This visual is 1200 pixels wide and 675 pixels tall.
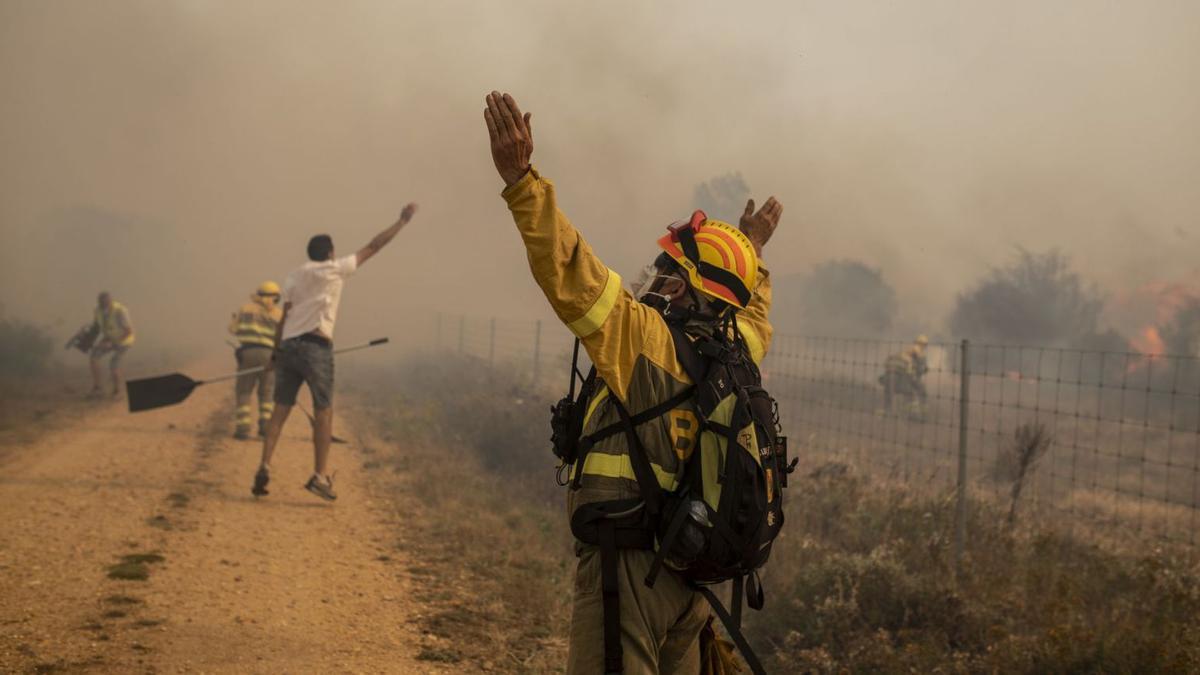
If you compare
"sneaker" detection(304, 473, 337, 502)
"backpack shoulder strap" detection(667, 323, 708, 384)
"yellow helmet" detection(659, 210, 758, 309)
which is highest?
"yellow helmet" detection(659, 210, 758, 309)

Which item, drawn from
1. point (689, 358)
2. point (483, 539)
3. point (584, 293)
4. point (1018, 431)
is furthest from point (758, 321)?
point (1018, 431)

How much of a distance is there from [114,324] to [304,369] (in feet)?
27.3

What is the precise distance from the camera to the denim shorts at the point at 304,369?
284 inches

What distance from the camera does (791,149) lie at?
3550 centimetres

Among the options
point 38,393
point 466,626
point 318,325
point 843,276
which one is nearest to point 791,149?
point 843,276

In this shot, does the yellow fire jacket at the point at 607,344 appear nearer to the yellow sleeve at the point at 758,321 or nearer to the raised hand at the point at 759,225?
the yellow sleeve at the point at 758,321

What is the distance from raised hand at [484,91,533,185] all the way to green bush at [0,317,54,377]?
622 inches

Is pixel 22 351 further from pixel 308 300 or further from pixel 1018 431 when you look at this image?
pixel 1018 431

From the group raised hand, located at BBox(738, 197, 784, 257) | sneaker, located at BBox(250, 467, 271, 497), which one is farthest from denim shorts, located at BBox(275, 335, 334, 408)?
raised hand, located at BBox(738, 197, 784, 257)

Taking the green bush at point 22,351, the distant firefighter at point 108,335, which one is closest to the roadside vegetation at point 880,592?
the distant firefighter at point 108,335

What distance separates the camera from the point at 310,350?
7.27 metres

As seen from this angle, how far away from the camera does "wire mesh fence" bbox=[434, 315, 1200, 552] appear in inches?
313

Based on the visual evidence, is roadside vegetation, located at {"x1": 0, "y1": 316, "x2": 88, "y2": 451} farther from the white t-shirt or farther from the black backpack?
the black backpack

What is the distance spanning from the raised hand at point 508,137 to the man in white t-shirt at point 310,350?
16.6 feet
